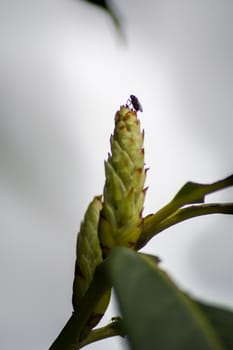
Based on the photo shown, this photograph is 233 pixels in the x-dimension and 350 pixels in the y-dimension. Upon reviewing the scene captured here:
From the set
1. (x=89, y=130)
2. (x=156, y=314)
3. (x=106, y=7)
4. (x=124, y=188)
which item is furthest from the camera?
(x=89, y=130)

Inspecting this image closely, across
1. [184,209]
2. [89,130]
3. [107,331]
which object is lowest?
[107,331]

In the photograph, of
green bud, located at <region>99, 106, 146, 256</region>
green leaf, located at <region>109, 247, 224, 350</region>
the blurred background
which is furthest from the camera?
the blurred background

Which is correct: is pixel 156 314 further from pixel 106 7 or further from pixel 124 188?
pixel 106 7

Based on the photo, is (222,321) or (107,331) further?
(107,331)

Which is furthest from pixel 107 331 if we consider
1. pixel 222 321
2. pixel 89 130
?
pixel 89 130

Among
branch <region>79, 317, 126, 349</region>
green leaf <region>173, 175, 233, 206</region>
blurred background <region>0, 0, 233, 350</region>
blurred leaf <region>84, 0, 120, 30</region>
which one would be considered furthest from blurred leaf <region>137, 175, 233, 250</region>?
blurred background <region>0, 0, 233, 350</region>

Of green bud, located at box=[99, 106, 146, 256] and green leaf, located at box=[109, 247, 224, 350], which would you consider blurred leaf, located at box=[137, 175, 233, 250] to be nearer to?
green bud, located at box=[99, 106, 146, 256]

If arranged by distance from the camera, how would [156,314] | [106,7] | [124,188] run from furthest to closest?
[106,7], [124,188], [156,314]

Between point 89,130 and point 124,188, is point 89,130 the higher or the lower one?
the higher one
